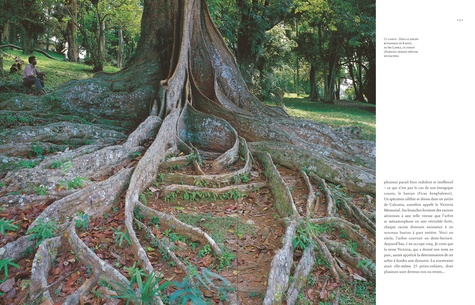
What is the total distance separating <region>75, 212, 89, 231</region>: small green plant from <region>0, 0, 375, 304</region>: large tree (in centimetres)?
8

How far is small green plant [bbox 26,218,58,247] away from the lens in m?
3.41

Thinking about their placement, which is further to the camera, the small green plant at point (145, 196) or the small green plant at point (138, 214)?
the small green plant at point (145, 196)

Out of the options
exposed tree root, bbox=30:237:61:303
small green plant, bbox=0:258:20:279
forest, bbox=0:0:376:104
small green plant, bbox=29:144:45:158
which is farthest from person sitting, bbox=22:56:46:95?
small green plant, bbox=0:258:20:279

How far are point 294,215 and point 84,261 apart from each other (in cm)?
241

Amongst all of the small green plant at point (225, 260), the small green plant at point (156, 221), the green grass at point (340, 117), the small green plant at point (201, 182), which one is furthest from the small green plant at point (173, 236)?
the green grass at point (340, 117)

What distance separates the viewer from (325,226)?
167 inches

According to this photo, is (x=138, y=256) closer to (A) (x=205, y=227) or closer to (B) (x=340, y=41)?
(A) (x=205, y=227)

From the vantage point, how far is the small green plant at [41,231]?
341cm

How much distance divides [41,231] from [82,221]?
0.44m

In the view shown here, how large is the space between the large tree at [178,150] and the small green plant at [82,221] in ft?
0.26

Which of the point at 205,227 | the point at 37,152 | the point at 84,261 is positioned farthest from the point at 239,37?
the point at 84,261

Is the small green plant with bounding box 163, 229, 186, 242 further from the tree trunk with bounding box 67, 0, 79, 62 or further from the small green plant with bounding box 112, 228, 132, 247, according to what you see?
the tree trunk with bounding box 67, 0, 79, 62

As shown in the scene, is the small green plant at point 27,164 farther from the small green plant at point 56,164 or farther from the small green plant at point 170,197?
the small green plant at point 170,197
